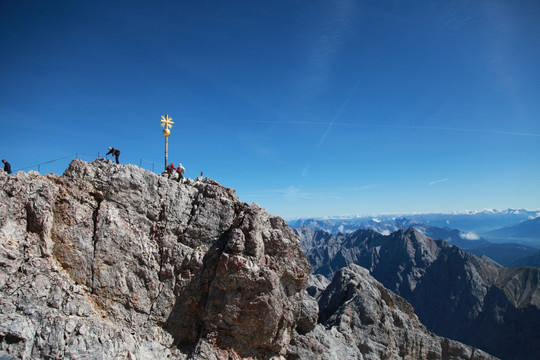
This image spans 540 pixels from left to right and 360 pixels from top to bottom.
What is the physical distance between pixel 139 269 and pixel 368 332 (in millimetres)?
32691

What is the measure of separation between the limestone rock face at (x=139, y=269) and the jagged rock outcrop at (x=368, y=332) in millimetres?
6153

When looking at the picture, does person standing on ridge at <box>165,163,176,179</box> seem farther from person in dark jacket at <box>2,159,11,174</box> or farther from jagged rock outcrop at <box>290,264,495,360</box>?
jagged rock outcrop at <box>290,264,495,360</box>

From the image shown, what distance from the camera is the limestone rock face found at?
21.6 metres

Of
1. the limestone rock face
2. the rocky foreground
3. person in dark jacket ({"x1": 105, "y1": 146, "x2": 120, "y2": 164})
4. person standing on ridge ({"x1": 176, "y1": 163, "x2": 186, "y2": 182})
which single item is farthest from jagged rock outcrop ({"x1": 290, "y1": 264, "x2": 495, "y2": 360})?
person in dark jacket ({"x1": 105, "y1": 146, "x2": 120, "y2": 164})

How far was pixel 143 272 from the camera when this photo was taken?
27.0 metres

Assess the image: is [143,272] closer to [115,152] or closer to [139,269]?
[139,269]

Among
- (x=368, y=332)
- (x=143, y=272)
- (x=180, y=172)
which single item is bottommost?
(x=368, y=332)

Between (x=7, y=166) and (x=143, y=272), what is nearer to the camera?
(x=7, y=166)

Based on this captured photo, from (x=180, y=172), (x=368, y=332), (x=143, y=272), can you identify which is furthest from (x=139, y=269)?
(x=368, y=332)

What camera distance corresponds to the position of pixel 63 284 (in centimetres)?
2294

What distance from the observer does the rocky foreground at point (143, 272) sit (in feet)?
71.2

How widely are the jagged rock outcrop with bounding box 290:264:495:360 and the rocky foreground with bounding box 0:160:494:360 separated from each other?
855 mm

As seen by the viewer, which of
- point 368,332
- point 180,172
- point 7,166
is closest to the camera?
point 7,166

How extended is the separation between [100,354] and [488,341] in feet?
668
